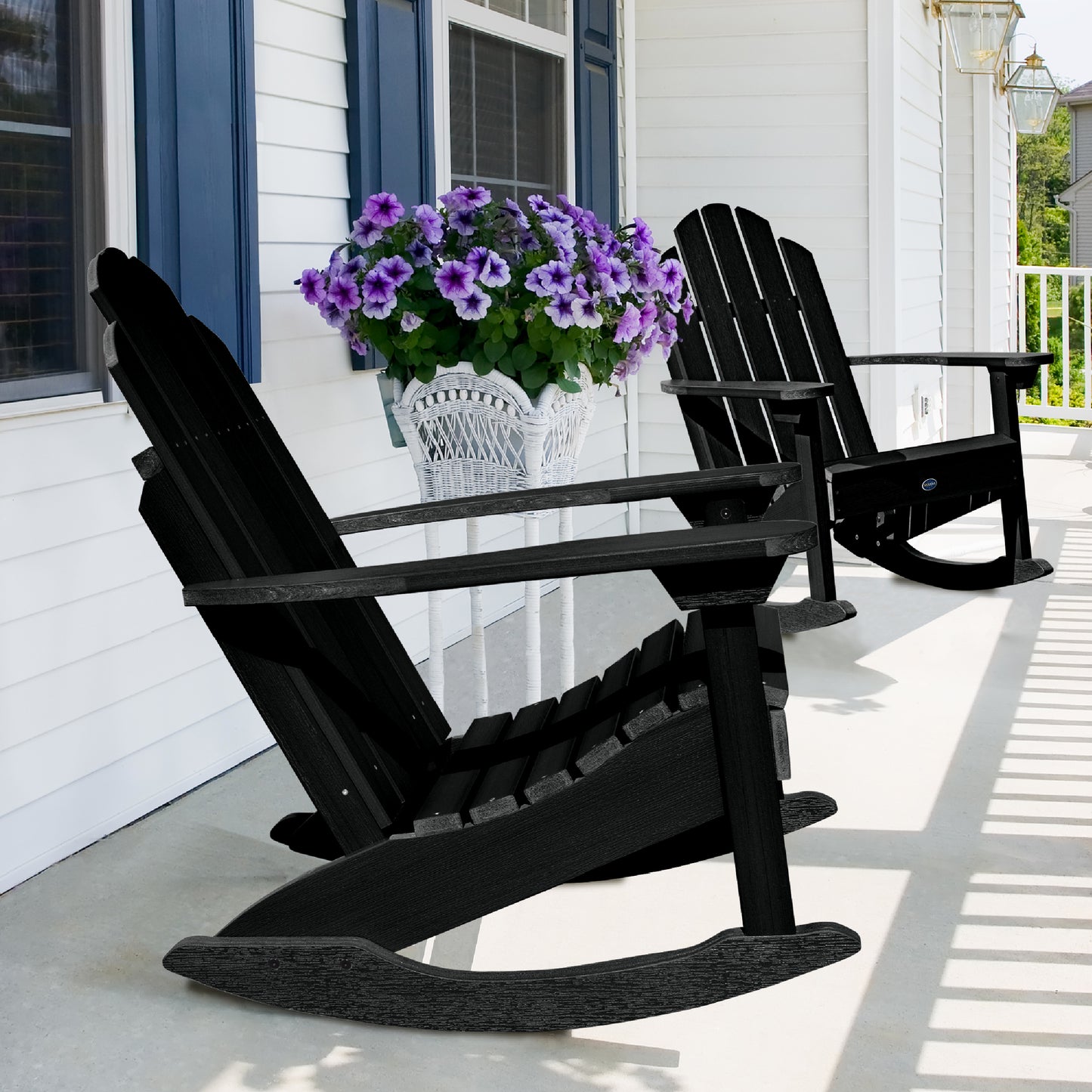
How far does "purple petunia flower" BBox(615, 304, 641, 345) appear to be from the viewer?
2576 millimetres

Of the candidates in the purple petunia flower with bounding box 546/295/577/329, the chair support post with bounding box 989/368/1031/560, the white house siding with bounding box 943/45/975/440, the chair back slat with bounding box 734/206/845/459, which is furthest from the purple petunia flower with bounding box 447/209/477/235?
the white house siding with bounding box 943/45/975/440

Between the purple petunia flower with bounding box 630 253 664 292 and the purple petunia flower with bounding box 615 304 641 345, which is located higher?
the purple petunia flower with bounding box 630 253 664 292

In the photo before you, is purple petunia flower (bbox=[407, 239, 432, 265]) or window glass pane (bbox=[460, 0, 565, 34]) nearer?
purple petunia flower (bbox=[407, 239, 432, 265])

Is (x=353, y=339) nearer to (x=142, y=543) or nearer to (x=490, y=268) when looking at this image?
(x=490, y=268)

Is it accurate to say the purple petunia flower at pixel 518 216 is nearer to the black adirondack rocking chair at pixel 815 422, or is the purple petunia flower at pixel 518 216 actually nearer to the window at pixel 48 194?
the window at pixel 48 194

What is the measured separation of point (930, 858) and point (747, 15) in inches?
143

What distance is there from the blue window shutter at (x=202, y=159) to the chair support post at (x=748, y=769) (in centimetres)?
151

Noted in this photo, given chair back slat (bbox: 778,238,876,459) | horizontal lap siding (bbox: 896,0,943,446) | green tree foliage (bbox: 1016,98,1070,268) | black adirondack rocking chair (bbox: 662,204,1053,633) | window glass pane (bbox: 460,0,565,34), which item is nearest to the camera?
black adirondack rocking chair (bbox: 662,204,1053,633)

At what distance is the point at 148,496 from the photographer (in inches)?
65.2

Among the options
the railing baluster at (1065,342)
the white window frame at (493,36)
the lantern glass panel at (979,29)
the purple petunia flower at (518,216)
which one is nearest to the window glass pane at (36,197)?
the purple petunia flower at (518,216)

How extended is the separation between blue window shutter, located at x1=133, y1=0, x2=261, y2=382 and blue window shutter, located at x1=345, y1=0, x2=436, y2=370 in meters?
0.47

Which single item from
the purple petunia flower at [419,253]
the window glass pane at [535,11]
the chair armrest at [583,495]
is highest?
the window glass pane at [535,11]

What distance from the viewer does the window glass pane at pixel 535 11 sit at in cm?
396

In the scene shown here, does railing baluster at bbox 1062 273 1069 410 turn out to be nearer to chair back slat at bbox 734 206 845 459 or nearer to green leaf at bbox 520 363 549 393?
chair back slat at bbox 734 206 845 459
